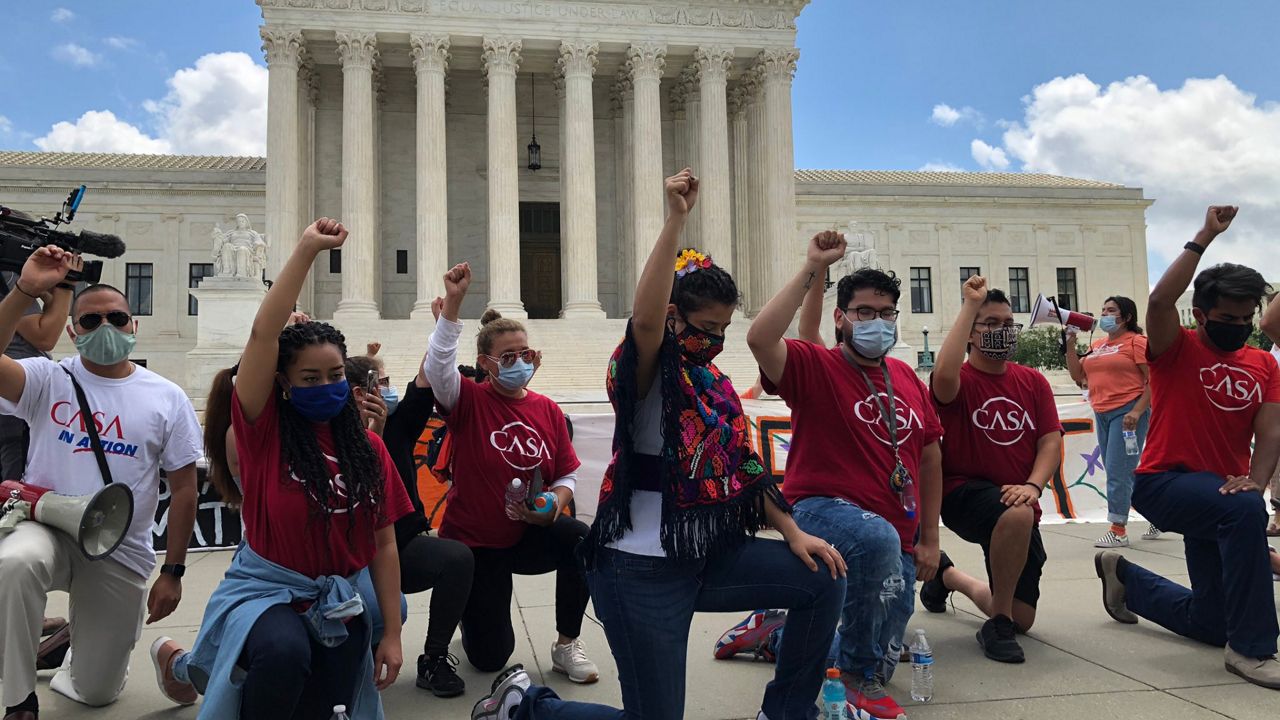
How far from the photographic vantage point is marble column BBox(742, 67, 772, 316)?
31375 millimetres

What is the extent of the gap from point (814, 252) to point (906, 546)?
1625mm

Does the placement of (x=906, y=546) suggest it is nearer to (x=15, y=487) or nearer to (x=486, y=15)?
(x=15, y=487)

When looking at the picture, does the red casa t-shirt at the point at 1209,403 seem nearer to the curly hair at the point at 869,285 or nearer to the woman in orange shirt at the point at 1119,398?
the curly hair at the point at 869,285

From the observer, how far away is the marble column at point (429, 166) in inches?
1112

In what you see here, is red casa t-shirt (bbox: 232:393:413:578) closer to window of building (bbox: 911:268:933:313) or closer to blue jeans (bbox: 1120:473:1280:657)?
blue jeans (bbox: 1120:473:1280:657)

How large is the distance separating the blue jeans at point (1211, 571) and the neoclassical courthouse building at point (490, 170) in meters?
19.6

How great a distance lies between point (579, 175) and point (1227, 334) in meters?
25.3

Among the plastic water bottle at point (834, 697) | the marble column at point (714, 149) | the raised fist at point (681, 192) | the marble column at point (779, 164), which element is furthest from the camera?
the marble column at point (779, 164)

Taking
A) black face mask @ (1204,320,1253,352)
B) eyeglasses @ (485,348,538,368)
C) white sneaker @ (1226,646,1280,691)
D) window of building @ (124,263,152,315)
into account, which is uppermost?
window of building @ (124,263,152,315)

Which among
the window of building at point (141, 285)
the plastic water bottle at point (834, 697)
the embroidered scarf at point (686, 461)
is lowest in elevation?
the plastic water bottle at point (834, 697)

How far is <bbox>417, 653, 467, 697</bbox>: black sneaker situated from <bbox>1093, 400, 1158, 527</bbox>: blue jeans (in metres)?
6.56

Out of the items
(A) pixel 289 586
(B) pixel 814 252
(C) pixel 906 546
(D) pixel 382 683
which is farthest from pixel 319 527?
(C) pixel 906 546

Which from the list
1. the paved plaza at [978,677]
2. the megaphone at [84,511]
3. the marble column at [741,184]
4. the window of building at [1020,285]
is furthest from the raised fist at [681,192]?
the window of building at [1020,285]

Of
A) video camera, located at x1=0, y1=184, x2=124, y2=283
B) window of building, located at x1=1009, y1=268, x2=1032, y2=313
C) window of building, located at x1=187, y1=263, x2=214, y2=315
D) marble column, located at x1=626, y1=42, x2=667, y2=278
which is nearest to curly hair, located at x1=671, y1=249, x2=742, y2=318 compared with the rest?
video camera, located at x1=0, y1=184, x2=124, y2=283
